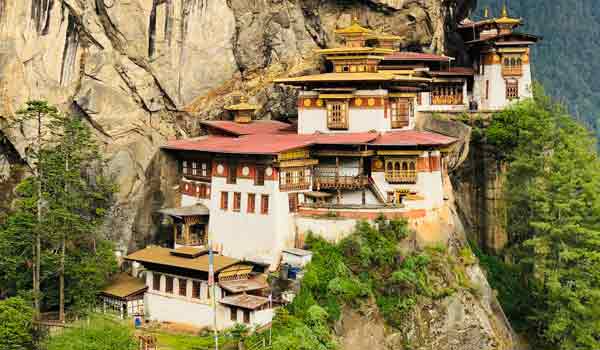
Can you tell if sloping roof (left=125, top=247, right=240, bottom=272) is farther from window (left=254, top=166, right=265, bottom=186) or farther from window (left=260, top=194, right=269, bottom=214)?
window (left=254, top=166, right=265, bottom=186)

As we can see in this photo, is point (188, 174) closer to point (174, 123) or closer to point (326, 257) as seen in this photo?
point (174, 123)

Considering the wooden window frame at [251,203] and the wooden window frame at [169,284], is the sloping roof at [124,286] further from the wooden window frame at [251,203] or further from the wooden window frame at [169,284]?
the wooden window frame at [251,203]

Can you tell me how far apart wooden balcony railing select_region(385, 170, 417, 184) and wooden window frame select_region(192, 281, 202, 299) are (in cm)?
1074

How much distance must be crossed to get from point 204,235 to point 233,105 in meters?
8.87

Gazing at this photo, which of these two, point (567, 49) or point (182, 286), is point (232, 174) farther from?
point (567, 49)

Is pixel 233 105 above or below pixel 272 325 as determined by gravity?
above

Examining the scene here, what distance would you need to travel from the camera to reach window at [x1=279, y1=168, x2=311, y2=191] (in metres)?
47.2

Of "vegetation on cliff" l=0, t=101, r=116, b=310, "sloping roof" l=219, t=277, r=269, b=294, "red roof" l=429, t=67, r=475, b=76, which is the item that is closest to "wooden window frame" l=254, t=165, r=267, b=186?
"sloping roof" l=219, t=277, r=269, b=294

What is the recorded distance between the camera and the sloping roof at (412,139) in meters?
48.3

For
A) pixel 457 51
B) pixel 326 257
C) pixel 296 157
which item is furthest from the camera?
pixel 457 51

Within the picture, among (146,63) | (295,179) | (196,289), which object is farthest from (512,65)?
(196,289)

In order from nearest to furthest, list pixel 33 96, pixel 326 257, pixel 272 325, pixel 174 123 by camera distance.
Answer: pixel 272 325
pixel 326 257
pixel 33 96
pixel 174 123

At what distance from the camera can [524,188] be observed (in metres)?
54.6

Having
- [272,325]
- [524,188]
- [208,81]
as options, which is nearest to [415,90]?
[524,188]
